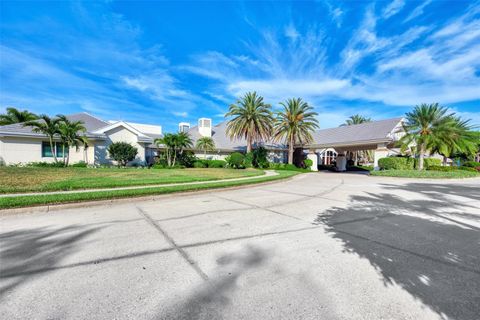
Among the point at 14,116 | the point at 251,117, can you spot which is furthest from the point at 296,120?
the point at 14,116

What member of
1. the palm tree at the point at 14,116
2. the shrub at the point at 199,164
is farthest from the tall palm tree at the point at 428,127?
the palm tree at the point at 14,116

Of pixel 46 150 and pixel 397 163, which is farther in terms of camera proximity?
pixel 397 163

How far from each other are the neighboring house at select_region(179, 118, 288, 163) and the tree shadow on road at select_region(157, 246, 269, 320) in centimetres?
2814

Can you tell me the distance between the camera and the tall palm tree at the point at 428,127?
22531 mm

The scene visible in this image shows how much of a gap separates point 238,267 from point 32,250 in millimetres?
3659

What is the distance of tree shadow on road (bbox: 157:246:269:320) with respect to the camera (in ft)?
7.63

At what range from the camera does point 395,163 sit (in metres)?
24.8

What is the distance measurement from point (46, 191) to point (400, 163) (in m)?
30.4

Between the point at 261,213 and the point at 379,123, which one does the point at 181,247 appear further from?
the point at 379,123

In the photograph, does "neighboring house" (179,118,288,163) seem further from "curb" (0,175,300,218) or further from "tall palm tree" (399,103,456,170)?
"curb" (0,175,300,218)

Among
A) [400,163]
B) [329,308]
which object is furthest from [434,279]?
[400,163]

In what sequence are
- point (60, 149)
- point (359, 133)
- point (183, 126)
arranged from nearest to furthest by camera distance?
point (60, 149) → point (359, 133) → point (183, 126)

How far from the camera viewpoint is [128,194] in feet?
27.7

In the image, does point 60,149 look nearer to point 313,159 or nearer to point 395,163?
point 313,159
